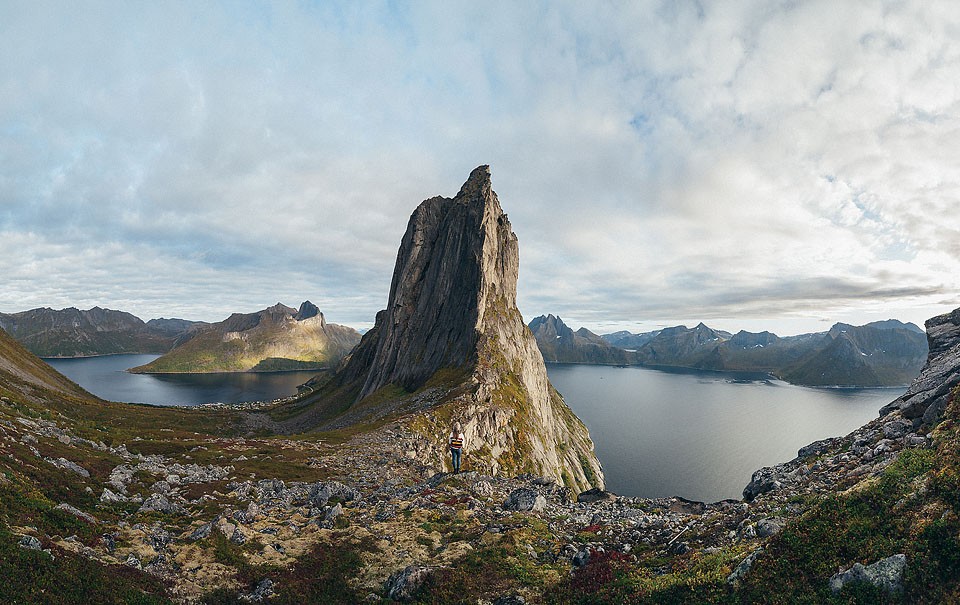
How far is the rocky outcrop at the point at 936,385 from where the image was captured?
70.8ft

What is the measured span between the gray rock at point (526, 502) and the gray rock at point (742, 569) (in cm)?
1526

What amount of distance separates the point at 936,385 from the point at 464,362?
3107 inches

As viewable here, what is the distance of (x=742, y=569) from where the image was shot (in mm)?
13555

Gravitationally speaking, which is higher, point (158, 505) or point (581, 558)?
point (581, 558)

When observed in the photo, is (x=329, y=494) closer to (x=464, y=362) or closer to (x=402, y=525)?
(x=402, y=525)

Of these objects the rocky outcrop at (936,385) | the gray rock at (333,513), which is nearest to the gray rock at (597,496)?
the gray rock at (333,513)

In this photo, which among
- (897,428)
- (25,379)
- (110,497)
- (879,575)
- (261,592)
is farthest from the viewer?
(25,379)

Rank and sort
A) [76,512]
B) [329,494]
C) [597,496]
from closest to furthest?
[76,512]
[329,494]
[597,496]

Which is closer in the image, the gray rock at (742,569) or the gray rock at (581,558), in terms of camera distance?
the gray rock at (742,569)

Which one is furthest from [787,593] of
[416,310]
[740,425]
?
[740,425]

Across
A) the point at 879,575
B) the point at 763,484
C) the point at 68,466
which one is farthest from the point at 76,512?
the point at 763,484

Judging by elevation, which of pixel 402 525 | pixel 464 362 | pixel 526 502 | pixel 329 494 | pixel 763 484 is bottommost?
pixel 329 494

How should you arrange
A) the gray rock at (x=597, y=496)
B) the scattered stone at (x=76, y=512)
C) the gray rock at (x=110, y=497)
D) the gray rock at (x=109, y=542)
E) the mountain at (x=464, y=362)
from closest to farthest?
the gray rock at (x=109, y=542)
the scattered stone at (x=76, y=512)
the gray rock at (x=110, y=497)
the gray rock at (x=597, y=496)
the mountain at (x=464, y=362)

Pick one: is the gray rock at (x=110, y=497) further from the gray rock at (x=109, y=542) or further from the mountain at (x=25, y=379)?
the mountain at (x=25, y=379)
